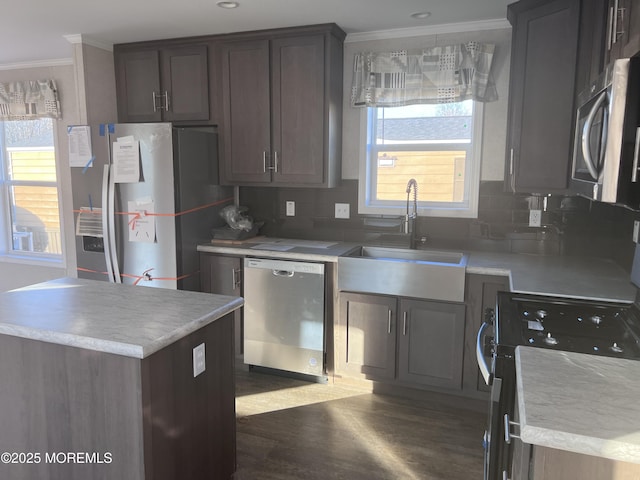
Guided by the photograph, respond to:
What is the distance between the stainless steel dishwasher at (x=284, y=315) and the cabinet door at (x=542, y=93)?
134 cm

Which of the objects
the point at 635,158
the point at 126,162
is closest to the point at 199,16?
the point at 126,162

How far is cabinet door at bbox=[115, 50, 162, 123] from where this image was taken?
3.57 metres

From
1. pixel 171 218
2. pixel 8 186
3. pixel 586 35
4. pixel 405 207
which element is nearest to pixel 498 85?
pixel 586 35

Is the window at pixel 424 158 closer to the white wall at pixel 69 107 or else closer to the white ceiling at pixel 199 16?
the white ceiling at pixel 199 16

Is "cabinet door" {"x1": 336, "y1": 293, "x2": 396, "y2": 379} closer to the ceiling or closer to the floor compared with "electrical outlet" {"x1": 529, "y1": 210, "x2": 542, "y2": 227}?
closer to the floor

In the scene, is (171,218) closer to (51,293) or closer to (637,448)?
(51,293)

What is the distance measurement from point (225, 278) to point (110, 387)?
69.0 inches

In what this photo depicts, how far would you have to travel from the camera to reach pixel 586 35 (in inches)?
92.1

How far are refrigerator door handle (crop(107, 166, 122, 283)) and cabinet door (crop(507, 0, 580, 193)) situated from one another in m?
2.54

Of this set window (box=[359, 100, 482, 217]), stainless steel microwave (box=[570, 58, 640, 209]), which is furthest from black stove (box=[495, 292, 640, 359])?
window (box=[359, 100, 482, 217])

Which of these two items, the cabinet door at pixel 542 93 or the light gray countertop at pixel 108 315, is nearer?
the light gray countertop at pixel 108 315

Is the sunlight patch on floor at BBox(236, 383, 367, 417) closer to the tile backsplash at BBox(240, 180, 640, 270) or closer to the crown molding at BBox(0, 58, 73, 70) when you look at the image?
the tile backsplash at BBox(240, 180, 640, 270)

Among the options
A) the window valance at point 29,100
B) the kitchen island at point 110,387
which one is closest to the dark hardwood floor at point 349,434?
the kitchen island at point 110,387

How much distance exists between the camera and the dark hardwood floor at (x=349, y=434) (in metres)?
2.26
